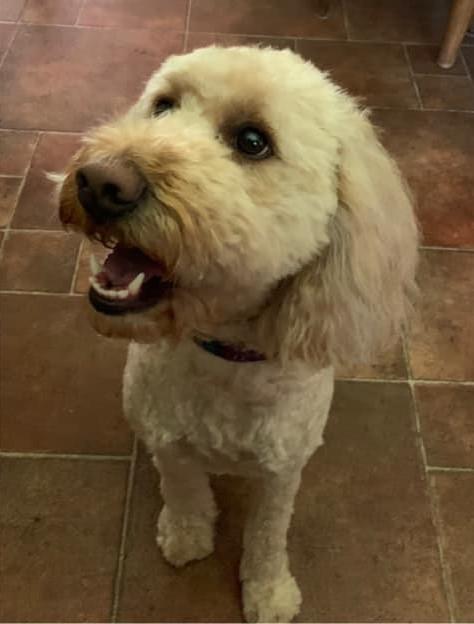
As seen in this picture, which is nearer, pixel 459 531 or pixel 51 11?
pixel 459 531

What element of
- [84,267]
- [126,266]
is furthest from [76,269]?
[126,266]

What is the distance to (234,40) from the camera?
2.71m

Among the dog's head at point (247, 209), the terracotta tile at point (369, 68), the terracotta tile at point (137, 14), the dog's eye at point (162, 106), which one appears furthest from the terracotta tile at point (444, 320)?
the terracotta tile at point (137, 14)

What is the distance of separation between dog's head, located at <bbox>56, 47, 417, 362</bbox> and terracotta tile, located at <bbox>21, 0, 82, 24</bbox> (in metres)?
1.89

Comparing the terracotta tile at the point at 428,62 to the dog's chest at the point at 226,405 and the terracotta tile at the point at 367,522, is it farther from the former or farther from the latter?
the dog's chest at the point at 226,405

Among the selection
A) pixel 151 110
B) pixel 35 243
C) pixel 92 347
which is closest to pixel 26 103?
pixel 35 243

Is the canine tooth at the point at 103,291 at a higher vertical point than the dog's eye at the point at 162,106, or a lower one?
lower

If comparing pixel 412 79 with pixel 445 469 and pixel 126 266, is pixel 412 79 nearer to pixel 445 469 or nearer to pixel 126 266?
pixel 445 469

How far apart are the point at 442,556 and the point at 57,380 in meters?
0.92

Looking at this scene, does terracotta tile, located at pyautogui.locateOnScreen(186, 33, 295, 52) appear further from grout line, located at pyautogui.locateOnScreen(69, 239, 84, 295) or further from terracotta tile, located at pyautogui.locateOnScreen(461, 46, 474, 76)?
grout line, located at pyautogui.locateOnScreen(69, 239, 84, 295)

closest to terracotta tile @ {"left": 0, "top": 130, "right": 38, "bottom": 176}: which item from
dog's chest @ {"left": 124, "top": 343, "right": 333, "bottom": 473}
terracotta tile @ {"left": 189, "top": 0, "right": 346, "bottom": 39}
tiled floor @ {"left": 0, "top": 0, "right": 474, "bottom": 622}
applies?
tiled floor @ {"left": 0, "top": 0, "right": 474, "bottom": 622}

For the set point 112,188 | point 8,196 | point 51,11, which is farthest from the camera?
point 51,11

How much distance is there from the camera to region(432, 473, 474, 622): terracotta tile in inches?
59.7

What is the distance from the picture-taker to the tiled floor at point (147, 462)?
1.50 m
